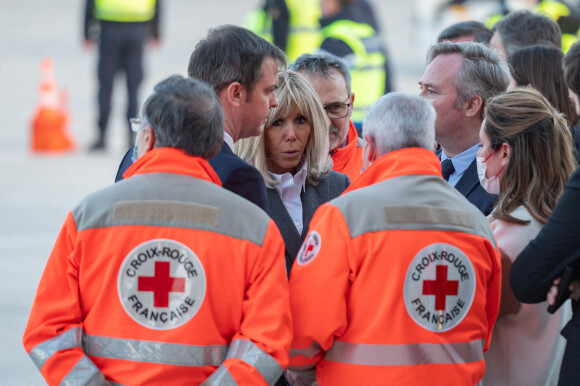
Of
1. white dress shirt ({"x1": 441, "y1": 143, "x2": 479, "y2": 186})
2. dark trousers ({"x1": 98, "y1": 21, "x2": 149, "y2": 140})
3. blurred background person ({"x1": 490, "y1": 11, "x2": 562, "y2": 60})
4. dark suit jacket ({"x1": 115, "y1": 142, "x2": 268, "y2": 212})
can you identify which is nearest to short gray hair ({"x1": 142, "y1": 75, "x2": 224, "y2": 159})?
dark suit jacket ({"x1": 115, "y1": 142, "x2": 268, "y2": 212})

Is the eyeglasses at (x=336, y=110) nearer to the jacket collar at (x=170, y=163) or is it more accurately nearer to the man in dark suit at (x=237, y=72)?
the man in dark suit at (x=237, y=72)

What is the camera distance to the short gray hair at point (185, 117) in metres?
2.68

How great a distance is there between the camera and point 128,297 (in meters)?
2.64

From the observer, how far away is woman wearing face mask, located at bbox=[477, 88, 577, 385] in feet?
10.2

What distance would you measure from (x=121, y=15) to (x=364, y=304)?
32.6ft

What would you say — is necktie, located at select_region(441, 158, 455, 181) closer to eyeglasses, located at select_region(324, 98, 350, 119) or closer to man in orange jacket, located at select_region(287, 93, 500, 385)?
eyeglasses, located at select_region(324, 98, 350, 119)

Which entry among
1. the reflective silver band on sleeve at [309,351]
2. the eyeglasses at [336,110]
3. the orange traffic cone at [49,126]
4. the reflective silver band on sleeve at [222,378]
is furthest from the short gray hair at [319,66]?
the orange traffic cone at [49,126]

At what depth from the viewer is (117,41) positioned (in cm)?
1212

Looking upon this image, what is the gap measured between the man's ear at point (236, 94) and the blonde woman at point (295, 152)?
39 centimetres

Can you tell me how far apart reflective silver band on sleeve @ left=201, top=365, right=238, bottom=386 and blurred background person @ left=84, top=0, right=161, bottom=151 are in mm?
9622

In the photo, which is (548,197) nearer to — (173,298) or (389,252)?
(389,252)

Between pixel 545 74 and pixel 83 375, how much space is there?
2818mm

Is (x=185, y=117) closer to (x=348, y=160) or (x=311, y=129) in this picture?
(x=311, y=129)

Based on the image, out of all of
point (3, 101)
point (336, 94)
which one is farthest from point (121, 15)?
point (336, 94)
